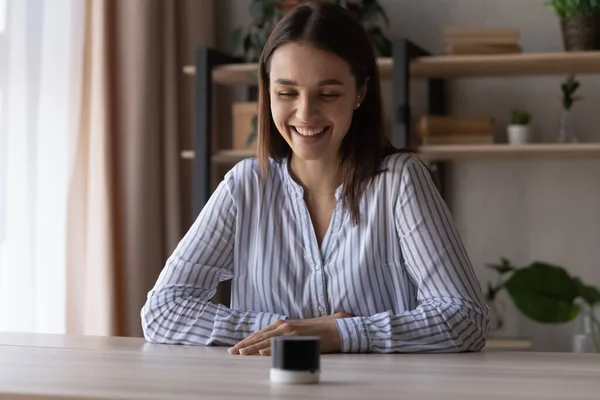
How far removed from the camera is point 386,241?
1812 millimetres

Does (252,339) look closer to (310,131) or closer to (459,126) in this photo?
(310,131)

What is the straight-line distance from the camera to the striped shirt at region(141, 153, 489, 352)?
5.42 feet

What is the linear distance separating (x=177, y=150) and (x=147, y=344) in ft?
6.25

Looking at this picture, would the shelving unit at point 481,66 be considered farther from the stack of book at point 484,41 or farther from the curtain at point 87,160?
the curtain at point 87,160

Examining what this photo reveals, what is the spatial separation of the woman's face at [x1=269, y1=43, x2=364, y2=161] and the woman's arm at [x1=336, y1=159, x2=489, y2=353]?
0.53 ft

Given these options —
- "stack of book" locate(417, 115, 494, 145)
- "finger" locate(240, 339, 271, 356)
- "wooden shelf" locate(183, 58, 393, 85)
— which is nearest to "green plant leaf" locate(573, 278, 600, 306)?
"stack of book" locate(417, 115, 494, 145)

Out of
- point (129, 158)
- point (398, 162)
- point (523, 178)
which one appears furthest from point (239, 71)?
point (398, 162)

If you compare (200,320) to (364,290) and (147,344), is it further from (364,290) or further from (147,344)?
(364,290)

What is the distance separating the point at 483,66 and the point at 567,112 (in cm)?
35

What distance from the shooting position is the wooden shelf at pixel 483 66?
3.10m

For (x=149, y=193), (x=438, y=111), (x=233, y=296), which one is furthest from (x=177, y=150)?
(x=233, y=296)

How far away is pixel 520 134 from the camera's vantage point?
10.7 ft

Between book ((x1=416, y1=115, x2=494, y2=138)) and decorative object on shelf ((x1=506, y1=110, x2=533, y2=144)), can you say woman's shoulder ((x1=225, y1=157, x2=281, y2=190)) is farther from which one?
decorative object on shelf ((x1=506, y1=110, x2=533, y2=144))

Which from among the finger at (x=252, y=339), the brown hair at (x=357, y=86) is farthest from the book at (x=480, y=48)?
the finger at (x=252, y=339)
